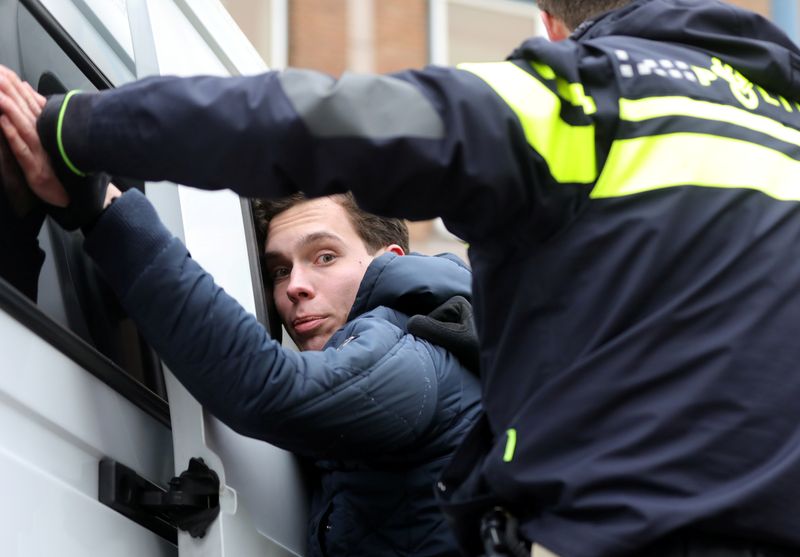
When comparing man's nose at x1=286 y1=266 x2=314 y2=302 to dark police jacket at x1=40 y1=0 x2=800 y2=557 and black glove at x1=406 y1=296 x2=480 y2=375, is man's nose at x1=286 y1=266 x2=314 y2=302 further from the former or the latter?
dark police jacket at x1=40 y1=0 x2=800 y2=557

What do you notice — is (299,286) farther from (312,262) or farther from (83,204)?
(83,204)

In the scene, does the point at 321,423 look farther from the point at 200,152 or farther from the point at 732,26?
the point at 732,26

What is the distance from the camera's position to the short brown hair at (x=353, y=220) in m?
3.05

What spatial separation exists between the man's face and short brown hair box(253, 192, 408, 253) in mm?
18

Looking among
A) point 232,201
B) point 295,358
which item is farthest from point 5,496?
point 232,201

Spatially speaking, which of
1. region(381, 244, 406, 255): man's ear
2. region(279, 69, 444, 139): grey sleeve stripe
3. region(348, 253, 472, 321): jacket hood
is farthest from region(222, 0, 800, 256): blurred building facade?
region(279, 69, 444, 139): grey sleeve stripe

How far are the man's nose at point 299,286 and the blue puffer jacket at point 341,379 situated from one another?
6.6 inches

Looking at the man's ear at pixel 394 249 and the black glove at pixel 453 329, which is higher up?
the black glove at pixel 453 329

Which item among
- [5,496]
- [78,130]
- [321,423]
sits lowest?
[321,423]

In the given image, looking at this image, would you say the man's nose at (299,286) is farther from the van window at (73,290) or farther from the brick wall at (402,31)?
the brick wall at (402,31)

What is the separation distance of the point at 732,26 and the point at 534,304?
1.87ft

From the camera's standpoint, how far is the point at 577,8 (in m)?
2.33

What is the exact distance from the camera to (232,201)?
9.05ft

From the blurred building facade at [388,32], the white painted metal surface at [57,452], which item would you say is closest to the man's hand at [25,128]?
the white painted metal surface at [57,452]
